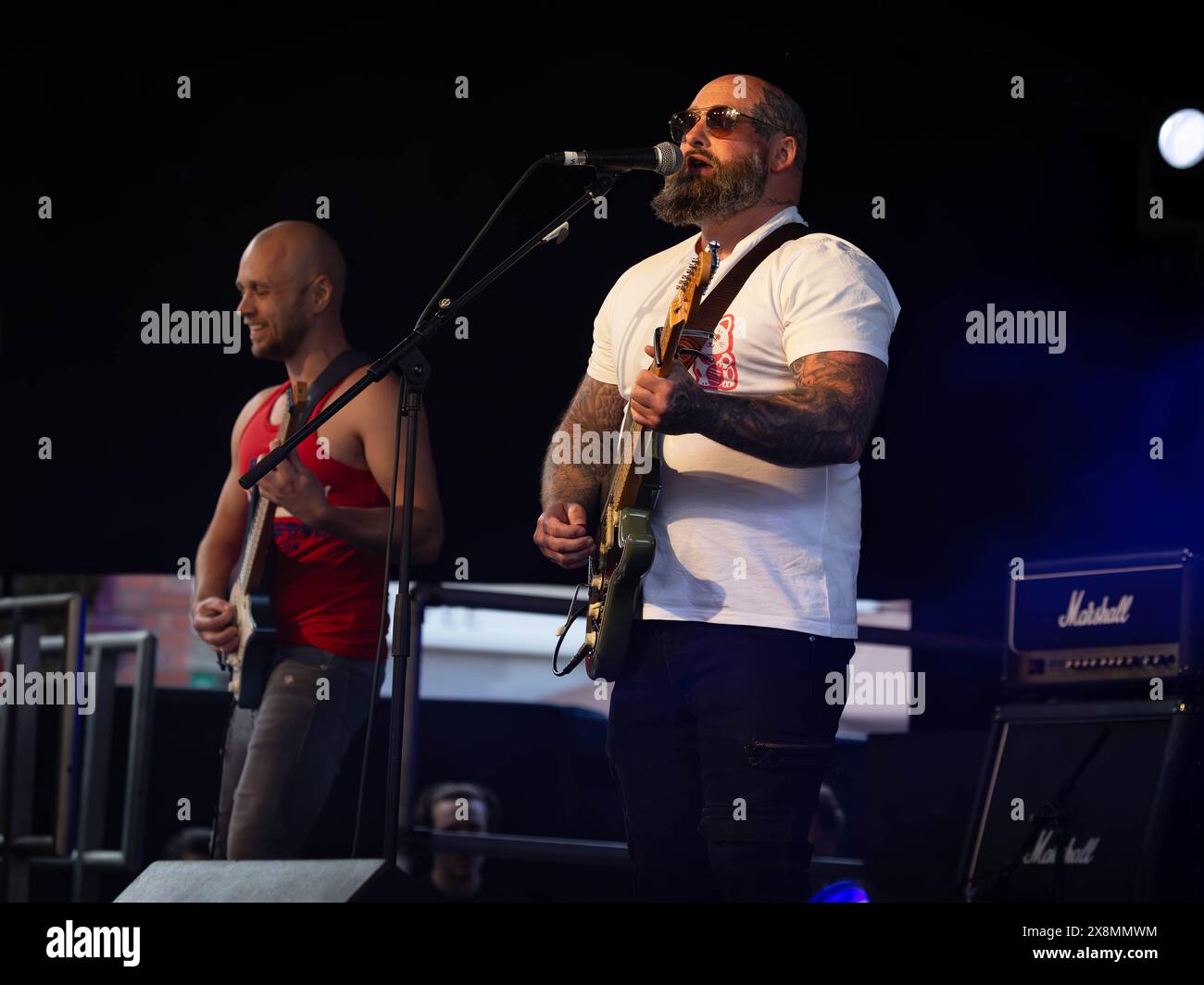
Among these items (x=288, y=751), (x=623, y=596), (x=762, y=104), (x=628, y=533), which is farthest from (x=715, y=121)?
(x=288, y=751)

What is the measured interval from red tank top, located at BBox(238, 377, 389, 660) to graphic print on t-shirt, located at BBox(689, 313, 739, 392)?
1.21m

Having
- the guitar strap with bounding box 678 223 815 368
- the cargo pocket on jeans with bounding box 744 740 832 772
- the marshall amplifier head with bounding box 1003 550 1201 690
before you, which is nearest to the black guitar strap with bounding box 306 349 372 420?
the guitar strap with bounding box 678 223 815 368

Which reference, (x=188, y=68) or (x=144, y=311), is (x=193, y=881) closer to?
(x=144, y=311)

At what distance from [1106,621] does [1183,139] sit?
4.16 ft

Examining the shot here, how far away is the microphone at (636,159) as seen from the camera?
301 centimetres

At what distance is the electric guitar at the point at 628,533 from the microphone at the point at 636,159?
9.7 inches

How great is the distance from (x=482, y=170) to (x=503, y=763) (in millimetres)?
2312

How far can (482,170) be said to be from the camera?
4.83m

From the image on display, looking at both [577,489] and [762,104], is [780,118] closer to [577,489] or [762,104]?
[762,104]

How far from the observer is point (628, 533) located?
9.30 feet

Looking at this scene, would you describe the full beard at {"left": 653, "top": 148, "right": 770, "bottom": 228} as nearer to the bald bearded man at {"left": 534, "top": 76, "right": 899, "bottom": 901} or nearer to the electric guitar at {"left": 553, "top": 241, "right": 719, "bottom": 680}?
the bald bearded man at {"left": 534, "top": 76, "right": 899, "bottom": 901}

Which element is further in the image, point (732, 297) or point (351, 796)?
point (351, 796)

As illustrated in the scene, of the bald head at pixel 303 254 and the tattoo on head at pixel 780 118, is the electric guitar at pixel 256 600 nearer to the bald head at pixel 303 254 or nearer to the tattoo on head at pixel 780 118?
the bald head at pixel 303 254
